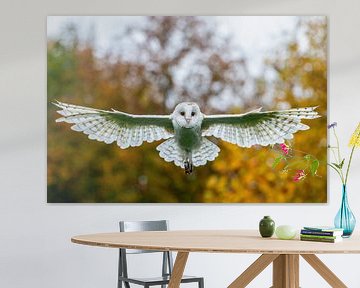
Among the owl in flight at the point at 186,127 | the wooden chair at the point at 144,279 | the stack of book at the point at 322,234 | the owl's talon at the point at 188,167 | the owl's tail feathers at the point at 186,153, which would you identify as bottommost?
the wooden chair at the point at 144,279

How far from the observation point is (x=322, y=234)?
13.0 ft

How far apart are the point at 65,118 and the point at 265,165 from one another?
1461 millimetres

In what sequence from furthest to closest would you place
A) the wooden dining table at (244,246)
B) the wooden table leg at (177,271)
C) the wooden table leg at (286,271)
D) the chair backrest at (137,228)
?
the chair backrest at (137,228)
the wooden table leg at (177,271)
the wooden table leg at (286,271)
the wooden dining table at (244,246)

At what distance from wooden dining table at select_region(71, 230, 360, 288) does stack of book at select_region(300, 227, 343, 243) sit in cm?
4

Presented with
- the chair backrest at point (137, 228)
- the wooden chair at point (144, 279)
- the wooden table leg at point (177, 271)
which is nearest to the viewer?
the wooden table leg at point (177, 271)

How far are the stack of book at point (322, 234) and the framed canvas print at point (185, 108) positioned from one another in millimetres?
1839

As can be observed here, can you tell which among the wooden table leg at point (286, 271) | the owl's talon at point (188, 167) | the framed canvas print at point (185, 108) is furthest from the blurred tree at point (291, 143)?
the wooden table leg at point (286, 271)

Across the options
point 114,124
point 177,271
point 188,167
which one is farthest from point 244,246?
point 114,124

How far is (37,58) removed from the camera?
5.89m

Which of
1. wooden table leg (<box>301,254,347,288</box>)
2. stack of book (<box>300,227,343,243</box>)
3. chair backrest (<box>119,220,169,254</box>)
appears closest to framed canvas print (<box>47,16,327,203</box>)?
chair backrest (<box>119,220,169,254</box>)

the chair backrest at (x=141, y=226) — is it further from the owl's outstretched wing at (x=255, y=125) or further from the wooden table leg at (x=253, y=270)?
the wooden table leg at (x=253, y=270)

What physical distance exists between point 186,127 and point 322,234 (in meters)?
2.11

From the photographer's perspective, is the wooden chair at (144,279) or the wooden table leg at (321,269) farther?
the wooden chair at (144,279)

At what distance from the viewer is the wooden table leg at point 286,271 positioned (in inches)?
162
